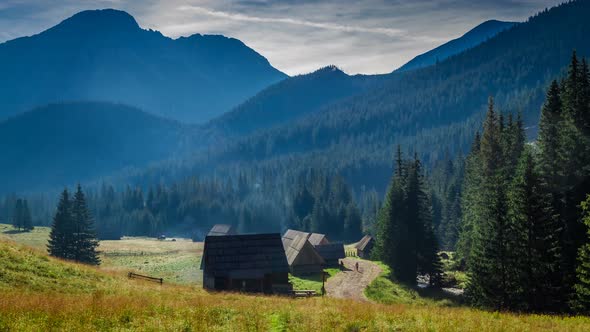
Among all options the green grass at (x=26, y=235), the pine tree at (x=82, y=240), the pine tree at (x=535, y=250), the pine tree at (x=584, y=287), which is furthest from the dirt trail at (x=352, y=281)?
the green grass at (x=26, y=235)

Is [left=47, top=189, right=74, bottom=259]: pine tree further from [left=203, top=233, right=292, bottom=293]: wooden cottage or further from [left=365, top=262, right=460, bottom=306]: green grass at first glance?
[left=365, top=262, right=460, bottom=306]: green grass

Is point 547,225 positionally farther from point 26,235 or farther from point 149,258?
point 26,235

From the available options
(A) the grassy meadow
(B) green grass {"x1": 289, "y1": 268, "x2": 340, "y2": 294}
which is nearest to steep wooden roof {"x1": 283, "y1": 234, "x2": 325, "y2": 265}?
(B) green grass {"x1": 289, "y1": 268, "x2": 340, "y2": 294}

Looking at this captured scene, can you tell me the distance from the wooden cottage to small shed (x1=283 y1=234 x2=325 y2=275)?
17.4 meters

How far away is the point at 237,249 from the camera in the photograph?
158 ft

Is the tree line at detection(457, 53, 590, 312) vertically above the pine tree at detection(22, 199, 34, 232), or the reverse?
the tree line at detection(457, 53, 590, 312)

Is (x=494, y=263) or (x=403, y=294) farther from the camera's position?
(x=403, y=294)

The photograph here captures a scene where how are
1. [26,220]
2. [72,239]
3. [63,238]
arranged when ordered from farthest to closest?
1. [26,220]
2. [63,238]
3. [72,239]

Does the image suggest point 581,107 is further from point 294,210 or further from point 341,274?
point 294,210

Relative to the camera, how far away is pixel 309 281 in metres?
61.6

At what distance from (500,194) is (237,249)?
81.0 feet

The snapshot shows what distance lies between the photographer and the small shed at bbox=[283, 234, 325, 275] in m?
67.0

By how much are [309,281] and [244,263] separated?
16.5m

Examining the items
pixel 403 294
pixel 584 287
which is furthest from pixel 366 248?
pixel 584 287
